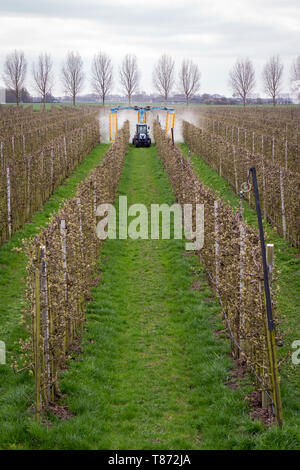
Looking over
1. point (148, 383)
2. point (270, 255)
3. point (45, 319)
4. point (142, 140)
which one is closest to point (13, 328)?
point (45, 319)

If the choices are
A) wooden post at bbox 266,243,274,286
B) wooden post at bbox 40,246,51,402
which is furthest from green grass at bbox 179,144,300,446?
wooden post at bbox 40,246,51,402

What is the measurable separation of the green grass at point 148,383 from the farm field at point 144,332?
A: 20 millimetres

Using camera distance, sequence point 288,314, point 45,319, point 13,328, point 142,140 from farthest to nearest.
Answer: point 142,140 → point 288,314 → point 13,328 → point 45,319

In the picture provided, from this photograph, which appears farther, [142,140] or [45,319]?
[142,140]

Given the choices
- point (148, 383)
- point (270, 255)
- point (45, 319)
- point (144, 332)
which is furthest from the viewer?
point (144, 332)

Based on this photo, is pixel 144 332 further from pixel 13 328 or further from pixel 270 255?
pixel 270 255

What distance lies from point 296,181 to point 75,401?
882cm

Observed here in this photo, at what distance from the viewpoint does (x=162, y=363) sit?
7824 millimetres

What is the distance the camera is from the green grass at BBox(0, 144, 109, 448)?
5.90 metres

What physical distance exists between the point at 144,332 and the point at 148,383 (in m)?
1.72

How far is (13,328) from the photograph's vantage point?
8672mm

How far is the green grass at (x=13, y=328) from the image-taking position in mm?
Result: 5898

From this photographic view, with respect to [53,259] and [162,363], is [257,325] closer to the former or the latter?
Answer: [162,363]
